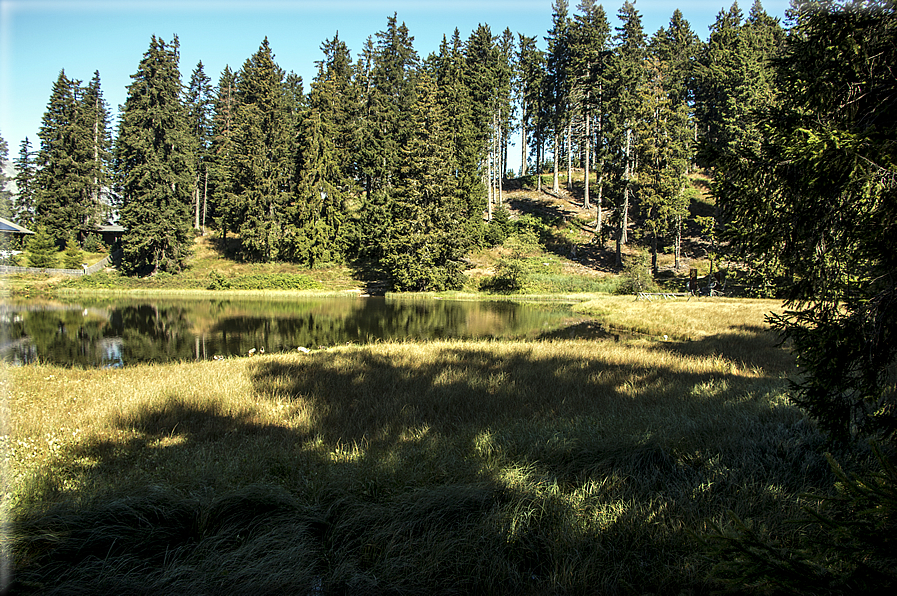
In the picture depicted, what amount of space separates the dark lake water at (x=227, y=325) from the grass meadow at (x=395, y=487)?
946 centimetres

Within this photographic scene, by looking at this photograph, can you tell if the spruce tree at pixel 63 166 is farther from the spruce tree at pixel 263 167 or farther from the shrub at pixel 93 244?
the spruce tree at pixel 263 167

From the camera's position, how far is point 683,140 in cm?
4569

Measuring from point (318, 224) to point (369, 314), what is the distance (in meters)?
23.0

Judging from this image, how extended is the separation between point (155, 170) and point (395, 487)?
175 feet

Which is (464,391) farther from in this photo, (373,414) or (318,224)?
(318,224)

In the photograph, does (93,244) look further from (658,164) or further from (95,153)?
(658,164)

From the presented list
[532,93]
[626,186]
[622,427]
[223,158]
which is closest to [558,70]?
[532,93]

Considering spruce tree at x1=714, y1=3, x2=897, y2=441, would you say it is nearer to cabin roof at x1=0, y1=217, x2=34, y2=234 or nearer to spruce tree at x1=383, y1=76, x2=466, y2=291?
cabin roof at x1=0, y1=217, x2=34, y2=234

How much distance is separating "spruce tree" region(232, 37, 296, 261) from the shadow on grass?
149 ft

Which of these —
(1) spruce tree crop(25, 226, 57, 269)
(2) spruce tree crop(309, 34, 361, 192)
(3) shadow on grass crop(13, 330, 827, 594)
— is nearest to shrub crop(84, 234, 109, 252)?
(1) spruce tree crop(25, 226, 57, 269)

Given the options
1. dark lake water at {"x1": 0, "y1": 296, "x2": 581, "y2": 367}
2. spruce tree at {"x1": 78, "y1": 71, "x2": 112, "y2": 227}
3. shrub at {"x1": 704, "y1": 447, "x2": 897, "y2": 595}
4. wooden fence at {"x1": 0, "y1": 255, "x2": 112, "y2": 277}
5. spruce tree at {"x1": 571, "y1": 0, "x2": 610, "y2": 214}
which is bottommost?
dark lake water at {"x1": 0, "y1": 296, "x2": 581, "y2": 367}

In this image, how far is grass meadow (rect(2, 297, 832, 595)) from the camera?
3.49 metres

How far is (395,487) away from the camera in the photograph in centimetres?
475

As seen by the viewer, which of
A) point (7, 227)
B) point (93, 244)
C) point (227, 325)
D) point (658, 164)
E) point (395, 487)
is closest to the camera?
point (395, 487)
